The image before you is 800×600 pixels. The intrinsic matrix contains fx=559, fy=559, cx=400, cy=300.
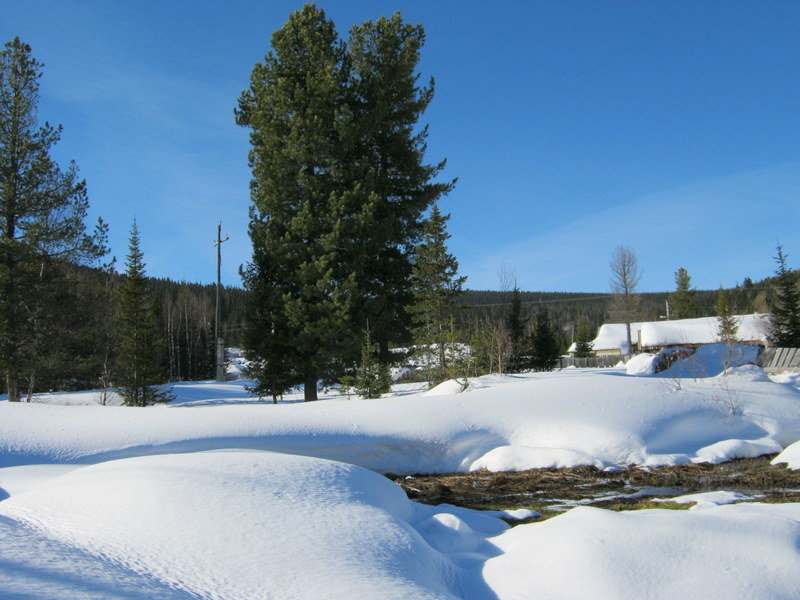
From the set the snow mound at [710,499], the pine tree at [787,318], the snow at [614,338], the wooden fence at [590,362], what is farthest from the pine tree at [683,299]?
the snow mound at [710,499]

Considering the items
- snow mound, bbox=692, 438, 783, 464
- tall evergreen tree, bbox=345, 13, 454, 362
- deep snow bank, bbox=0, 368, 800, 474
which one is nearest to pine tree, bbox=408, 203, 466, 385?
tall evergreen tree, bbox=345, 13, 454, 362

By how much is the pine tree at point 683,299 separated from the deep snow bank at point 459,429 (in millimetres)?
48615

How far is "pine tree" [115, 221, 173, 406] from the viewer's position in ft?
58.8

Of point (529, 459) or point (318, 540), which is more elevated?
point (318, 540)

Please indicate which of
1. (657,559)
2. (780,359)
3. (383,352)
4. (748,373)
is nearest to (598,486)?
(657,559)

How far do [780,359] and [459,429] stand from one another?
1878 centimetres

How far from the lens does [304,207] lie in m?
15.8

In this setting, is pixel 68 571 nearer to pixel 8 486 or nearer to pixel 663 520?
pixel 663 520

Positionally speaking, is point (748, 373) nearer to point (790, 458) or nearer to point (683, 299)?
point (790, 458)

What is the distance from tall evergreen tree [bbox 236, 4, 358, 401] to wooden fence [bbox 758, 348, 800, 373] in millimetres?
16209

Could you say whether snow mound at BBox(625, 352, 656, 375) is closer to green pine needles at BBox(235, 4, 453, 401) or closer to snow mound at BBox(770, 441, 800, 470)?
green pine needles at BBox(235, 4, 453, 401)

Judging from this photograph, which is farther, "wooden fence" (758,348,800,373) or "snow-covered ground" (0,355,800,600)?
Result: "wooden fence" (758,348,800,373)

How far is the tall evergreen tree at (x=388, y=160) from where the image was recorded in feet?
54.4

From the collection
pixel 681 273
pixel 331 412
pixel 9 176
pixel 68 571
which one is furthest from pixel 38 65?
pixel 681 273
